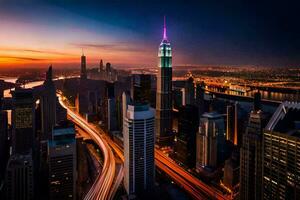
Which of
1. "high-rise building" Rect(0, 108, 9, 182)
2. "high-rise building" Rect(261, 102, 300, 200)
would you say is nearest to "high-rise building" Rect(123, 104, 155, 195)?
"high-rise building" Rect(261, 102, 300, 200)

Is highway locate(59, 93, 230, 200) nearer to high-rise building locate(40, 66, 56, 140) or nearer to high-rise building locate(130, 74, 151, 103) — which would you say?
high-rise building locate(40, 66, 56, 140)

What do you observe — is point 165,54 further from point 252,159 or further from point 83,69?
point 252,159

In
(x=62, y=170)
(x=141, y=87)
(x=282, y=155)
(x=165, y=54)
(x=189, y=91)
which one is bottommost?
(x=62, y=170)

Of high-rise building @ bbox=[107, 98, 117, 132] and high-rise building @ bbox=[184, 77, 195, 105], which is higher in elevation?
high-rise building @ bbox=[184, 77, 195, 105]

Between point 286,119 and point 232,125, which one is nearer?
point 286,119

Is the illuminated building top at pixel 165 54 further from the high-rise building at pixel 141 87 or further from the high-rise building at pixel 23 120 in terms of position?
the high-rise building at pixel 23 120

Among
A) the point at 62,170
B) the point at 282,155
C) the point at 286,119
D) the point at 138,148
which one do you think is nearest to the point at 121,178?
the point at 138,148
